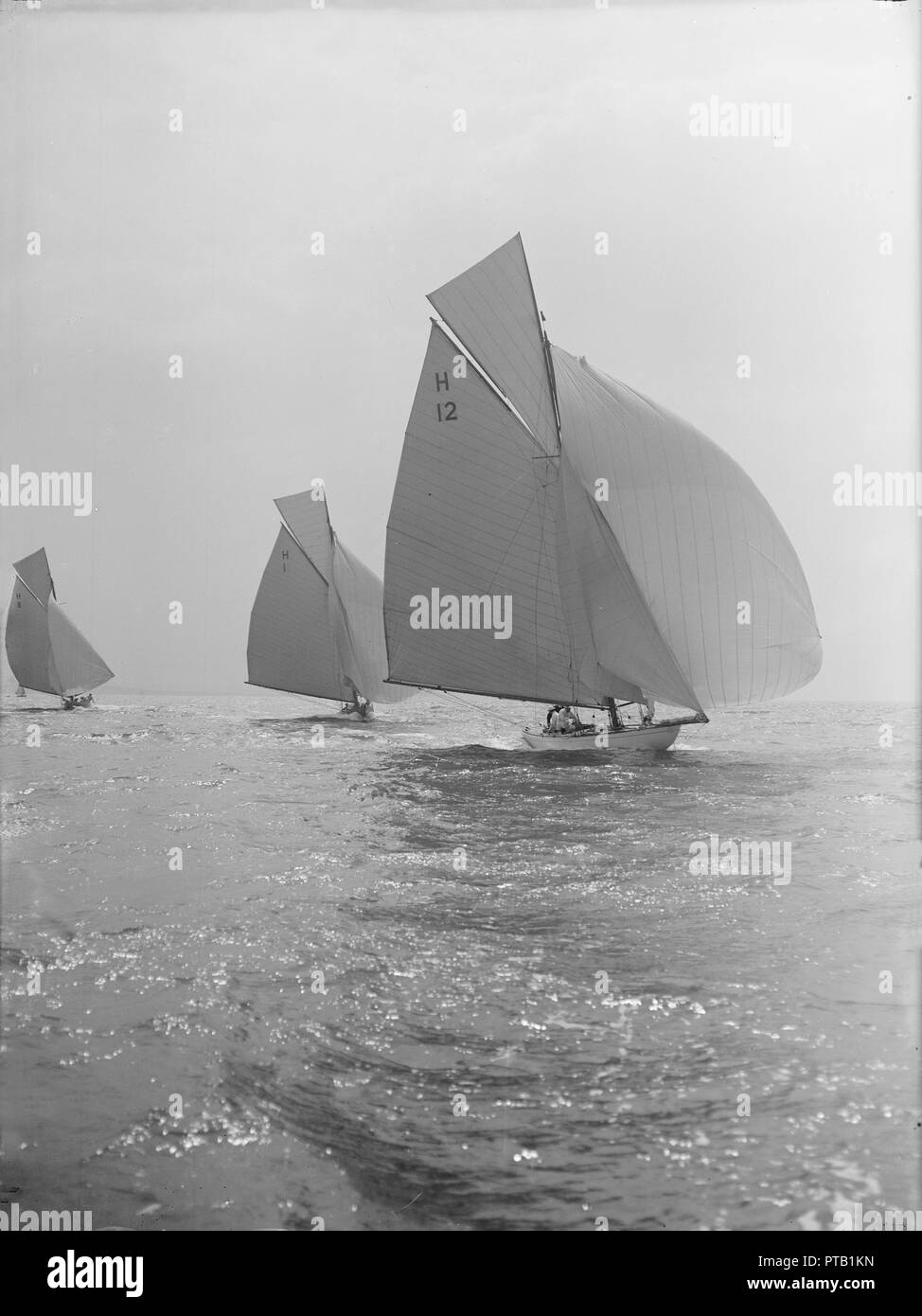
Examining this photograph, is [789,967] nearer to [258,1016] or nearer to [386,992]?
[386,992]

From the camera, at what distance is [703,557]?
28438mm

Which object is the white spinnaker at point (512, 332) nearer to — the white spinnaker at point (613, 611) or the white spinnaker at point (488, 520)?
the white spinnaker at point (488, 520)

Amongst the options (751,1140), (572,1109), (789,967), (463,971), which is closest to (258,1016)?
(463,971)

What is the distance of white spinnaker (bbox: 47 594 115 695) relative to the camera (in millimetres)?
63531

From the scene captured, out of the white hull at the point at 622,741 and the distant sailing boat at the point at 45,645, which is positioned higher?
the distant sailing boat at the point at 45,645

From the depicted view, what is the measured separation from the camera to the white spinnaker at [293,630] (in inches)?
2130

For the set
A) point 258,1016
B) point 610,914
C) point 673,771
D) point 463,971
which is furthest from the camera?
point 673,771

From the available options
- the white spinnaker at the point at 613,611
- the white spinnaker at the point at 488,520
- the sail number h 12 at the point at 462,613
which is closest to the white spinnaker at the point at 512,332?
the white spinnaker at the point at 488,520

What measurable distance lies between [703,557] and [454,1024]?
2278 cm

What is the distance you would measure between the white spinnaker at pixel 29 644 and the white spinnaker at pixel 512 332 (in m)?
39.4

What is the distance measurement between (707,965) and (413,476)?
74.0 feet

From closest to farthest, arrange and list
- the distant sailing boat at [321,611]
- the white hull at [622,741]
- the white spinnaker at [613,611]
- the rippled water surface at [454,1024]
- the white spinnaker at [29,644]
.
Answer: the rippled water surface at [454,1024] < the white spinnaker at [613,611] < the white hull at [622,741] < the distant sailing boat at [321,611] < the white spinnaker at [29,644]

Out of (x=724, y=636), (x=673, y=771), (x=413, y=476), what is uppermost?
(x=413, y=476)

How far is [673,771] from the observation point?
25.3m
